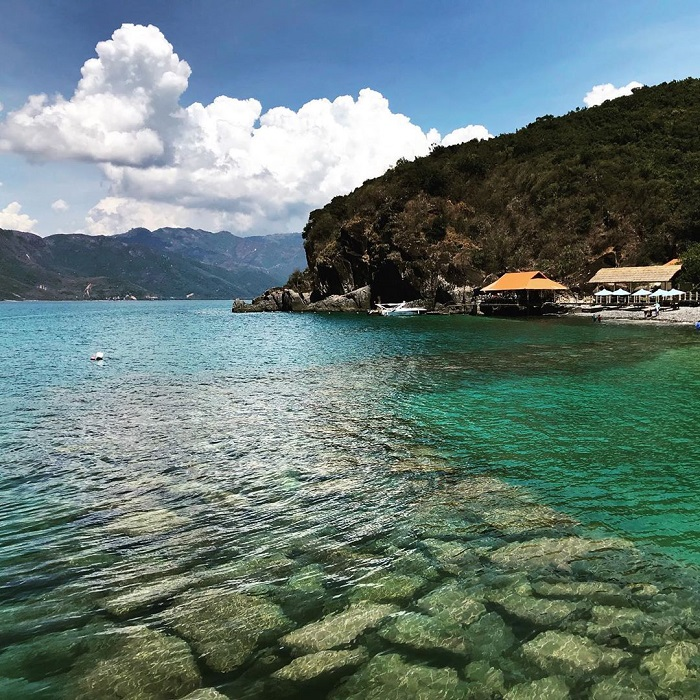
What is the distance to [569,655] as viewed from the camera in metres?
5.57

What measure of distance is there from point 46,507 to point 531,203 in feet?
344

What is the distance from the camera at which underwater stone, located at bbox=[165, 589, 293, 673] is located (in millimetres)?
5729

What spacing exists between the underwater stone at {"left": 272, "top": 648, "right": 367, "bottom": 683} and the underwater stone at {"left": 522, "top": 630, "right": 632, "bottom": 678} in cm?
191

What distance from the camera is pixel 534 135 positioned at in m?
121

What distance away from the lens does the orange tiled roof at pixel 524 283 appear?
78.0 m

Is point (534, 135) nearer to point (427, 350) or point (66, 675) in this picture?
point (427, 350)

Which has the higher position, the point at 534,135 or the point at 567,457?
the point at 534,135

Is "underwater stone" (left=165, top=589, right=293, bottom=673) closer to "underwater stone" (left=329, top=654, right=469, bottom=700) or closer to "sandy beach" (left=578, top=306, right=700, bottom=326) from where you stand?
"underwater stone" (left=329, top=654, right=469, bottom=700)

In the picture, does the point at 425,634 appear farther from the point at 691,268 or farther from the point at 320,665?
the point at 691,268

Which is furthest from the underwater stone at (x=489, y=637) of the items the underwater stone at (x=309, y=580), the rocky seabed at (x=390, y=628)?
the underwater stone at (x=309, y=580)

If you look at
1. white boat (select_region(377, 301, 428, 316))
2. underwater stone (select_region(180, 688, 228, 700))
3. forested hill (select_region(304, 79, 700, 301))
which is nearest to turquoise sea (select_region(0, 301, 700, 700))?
underwater stone (select_region(180, 688, 228, 700))

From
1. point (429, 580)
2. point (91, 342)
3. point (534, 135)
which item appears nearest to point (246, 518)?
point (429, 580)

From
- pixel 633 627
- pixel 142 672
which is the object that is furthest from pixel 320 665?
pixel 633 627

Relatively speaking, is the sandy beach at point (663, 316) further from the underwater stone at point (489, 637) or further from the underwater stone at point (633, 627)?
the underwater stone at point (489, 637)
